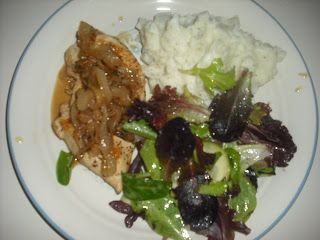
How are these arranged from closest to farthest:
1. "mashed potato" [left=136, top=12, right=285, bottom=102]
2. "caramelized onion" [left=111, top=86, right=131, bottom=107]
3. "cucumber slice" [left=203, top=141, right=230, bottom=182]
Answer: "cucumber slice" [left=203, top=141, right=230, bottom=182] < "caramelized onion" [left=111, top=86, right=131, bottom=107] < "mashed potato" [left=136, top=12, right=285, bottom=102]

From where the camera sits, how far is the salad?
3299 millimetres

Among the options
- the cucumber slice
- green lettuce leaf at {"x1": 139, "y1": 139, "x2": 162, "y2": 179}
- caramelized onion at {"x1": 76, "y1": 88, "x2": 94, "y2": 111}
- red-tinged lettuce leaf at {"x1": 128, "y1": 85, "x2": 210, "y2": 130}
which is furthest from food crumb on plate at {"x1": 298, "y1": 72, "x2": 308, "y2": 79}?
caramelized onion at {"x1": 76, "y1": 88, "x2": 94, "y2": 111}

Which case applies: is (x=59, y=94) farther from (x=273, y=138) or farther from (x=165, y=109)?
(x=273, y=138)

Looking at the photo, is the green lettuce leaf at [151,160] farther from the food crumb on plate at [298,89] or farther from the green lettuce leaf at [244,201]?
the food crumb on plate at [298,89]

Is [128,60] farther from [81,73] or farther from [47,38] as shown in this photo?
[47,38]

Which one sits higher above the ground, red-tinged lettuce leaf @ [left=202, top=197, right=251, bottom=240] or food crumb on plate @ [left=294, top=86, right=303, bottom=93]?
food crumb on plate @ [left=294, top=86, right=303, bottom=93]

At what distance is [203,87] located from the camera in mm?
3752

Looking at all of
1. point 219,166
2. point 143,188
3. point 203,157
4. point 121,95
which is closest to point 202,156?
point 203,157

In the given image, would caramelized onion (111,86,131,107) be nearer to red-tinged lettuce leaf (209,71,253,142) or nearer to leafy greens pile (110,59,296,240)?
leafy greens pile (110,59,296,240)

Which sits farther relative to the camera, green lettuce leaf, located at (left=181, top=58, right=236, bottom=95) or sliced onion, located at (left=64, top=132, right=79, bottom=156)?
green lettuce leaf, located at (left=181, top=58, right=236, bottom=95)

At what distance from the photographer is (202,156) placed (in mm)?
3486

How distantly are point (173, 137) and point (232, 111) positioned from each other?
659 mm

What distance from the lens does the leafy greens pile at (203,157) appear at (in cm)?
328

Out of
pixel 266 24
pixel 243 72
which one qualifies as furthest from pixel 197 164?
pixel 266 24
